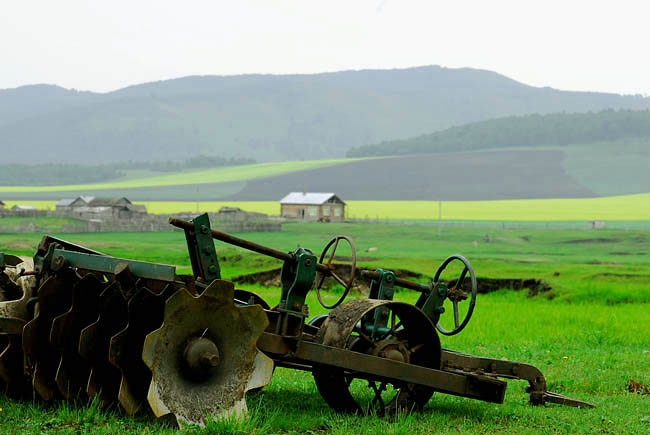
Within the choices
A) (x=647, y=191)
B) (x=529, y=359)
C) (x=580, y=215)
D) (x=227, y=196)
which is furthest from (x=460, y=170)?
(x=529, y=359)

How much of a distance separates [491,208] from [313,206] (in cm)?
3366

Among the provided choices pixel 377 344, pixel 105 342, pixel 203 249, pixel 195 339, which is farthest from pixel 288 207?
pixel 195 339

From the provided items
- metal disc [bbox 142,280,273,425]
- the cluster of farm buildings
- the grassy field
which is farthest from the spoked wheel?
the grassy field

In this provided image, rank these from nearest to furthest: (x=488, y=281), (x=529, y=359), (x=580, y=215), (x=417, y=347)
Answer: (x=417, y=347)
(x=529, y=359)
(x=488, y=281)
(x=580, y=215)

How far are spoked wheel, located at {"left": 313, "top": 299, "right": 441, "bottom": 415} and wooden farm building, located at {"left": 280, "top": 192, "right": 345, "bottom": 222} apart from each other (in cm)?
10109

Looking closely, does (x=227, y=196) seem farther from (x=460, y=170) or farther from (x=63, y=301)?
(x=63, y=301)

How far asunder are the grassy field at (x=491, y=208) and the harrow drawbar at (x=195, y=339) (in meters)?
102

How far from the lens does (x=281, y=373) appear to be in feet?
37.9

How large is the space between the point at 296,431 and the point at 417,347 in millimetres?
1770

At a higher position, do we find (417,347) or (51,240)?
(51,240)

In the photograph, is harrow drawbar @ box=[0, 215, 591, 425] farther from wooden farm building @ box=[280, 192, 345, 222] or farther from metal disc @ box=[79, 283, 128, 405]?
wooden farm building @ box=[280, 192, 345, 222]

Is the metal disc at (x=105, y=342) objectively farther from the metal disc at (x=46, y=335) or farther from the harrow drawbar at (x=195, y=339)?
the metal disc at (x=46, y=335)

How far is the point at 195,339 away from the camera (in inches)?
283

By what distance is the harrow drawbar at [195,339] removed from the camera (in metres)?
7.19
